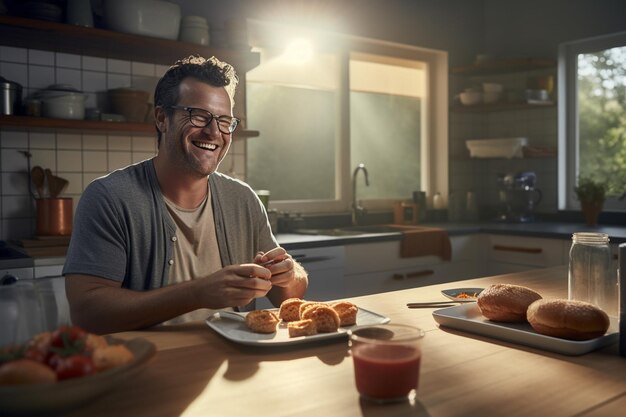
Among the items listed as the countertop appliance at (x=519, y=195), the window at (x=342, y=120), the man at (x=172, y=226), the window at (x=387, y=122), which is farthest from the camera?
the window at (x=387, y=122)

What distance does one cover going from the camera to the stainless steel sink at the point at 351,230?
3.49m

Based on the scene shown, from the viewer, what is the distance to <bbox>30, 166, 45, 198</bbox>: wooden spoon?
2.80 m

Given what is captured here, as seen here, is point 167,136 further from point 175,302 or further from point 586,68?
point 586,68

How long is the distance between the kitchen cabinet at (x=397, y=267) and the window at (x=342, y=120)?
29.3 inches

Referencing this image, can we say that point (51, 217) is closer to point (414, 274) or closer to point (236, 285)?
point (236, 285)

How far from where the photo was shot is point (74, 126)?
107 inches

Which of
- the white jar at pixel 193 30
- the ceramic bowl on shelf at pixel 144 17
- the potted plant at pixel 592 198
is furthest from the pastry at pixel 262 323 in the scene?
the potted plant at pixel 592 198

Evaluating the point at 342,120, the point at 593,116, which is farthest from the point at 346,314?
the point at 593,116

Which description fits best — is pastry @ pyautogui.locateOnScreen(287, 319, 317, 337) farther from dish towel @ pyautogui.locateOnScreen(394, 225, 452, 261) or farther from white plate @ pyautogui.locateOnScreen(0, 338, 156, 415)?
dish towel @ pyautogui.locateOnScreen(394, 225, 452, 261)

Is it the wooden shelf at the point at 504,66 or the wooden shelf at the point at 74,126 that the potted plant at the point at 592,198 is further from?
the wooden shelf at the point at 74,126

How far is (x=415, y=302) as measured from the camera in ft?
5.00

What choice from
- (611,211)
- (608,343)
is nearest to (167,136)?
(608,343)

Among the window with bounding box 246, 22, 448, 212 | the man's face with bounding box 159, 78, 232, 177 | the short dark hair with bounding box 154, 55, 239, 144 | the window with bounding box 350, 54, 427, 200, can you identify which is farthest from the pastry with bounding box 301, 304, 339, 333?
the window with bounding box 350, 54, 427, 200

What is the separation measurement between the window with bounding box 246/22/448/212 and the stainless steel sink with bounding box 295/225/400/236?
0.27m
